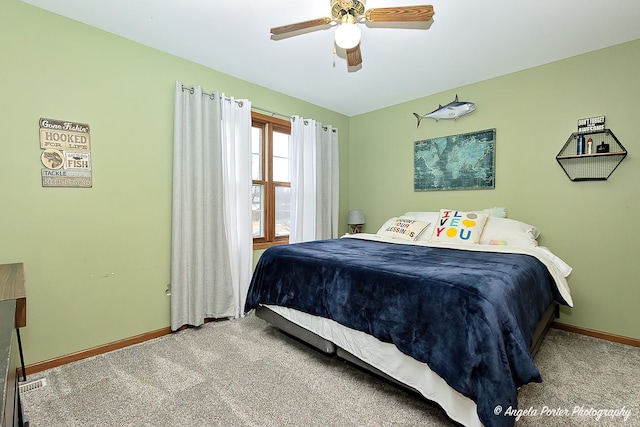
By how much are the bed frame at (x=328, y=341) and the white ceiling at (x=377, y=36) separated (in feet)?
7.14

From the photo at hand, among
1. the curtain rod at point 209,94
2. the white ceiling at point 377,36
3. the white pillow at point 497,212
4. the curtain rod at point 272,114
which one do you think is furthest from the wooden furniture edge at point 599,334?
the curtain rod at point 209,94

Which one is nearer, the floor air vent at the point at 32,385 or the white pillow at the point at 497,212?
the floor air vent at the point at 32,385

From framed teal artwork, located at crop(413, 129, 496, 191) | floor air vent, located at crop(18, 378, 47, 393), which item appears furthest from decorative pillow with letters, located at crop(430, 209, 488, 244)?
floor air vent, located at crop(18, 378, 47, 393)

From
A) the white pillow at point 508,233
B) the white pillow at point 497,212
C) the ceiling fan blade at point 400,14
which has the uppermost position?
the ceiling fan blade at point 400,14

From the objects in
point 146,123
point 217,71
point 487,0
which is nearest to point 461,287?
point 487,0

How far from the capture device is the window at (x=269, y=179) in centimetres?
347

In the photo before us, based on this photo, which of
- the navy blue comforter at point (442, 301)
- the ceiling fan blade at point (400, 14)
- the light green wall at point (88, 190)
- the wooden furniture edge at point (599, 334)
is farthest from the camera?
the wooden furniture edge at point (599, 334)

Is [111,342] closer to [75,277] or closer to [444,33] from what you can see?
[75,277]

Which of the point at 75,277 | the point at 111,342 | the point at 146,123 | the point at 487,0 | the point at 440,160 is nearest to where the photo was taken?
the point at 487,0

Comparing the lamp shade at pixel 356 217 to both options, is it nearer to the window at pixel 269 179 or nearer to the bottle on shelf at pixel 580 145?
the window at pixel 269 179

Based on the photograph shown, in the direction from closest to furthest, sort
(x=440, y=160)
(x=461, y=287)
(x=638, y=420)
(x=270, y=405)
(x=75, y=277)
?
(x=461, y=287) < (x=638, y=420) < (x=270, y=405) < (x=75, y=277) < (x=440, y=160)

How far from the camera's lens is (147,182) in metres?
2.54

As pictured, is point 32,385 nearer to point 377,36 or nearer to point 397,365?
point 397,365

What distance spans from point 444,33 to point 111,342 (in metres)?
3.64
